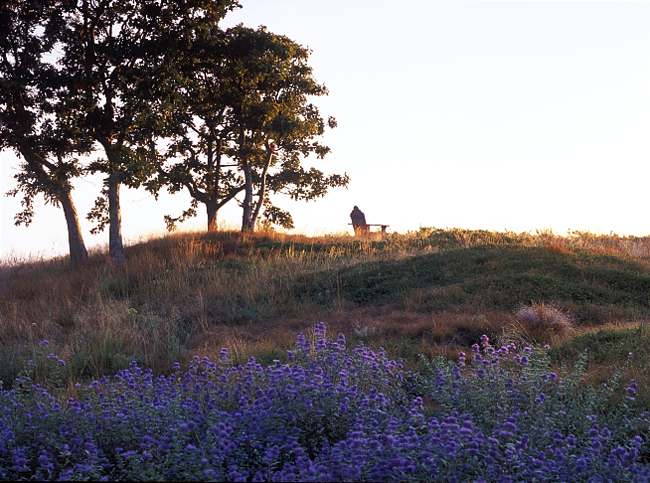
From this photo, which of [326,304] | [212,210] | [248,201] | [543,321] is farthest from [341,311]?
[212,210]

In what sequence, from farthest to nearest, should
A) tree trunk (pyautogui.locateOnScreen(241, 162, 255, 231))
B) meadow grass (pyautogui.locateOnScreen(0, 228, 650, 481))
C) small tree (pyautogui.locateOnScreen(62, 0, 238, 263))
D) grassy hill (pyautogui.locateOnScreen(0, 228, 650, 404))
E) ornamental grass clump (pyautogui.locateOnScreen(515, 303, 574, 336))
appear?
tree trunk (pyautogui.locateOnScreen(241, 162, 255, 231))
small tree (pyautogui.locateOnScreen(62, 0, 238, 263))
ornamental grass clump (pyautogui.locateOnScreen(515, 303, 574, 336))
grassy hill (pyautogui.locateOnScreen(0, 228, 650, 404))
meadow grass (pyautogui.locateOnScreen(0, 228, 650, 481))

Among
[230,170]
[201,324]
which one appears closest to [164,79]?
[230,170]

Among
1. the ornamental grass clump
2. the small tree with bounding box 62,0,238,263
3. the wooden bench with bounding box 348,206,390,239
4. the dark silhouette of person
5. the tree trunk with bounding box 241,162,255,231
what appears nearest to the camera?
the ornamental grass clump

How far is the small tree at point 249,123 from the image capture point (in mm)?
18875

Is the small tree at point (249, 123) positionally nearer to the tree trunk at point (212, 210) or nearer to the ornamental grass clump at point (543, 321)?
the tree trunk at point (212, 210)

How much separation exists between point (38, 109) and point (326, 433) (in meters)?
16.9

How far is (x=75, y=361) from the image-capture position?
660 cm

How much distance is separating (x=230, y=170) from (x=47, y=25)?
8.57 metres

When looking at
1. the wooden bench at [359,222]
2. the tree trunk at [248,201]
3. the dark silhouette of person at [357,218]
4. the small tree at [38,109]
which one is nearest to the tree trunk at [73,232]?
the small tree at [38,109]

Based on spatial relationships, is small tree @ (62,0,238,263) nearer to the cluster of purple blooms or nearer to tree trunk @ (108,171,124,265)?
tree trunk @ (108,171,124,265)

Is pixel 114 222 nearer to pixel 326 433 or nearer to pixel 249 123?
pixel 249 123

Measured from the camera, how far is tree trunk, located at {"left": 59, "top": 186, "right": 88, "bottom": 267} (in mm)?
16781

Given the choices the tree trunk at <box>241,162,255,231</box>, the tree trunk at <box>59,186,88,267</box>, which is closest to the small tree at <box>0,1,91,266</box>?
the tree trunk at <box>59,186,88,267</box>

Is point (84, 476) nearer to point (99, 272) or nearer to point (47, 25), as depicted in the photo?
point (99, 272)
